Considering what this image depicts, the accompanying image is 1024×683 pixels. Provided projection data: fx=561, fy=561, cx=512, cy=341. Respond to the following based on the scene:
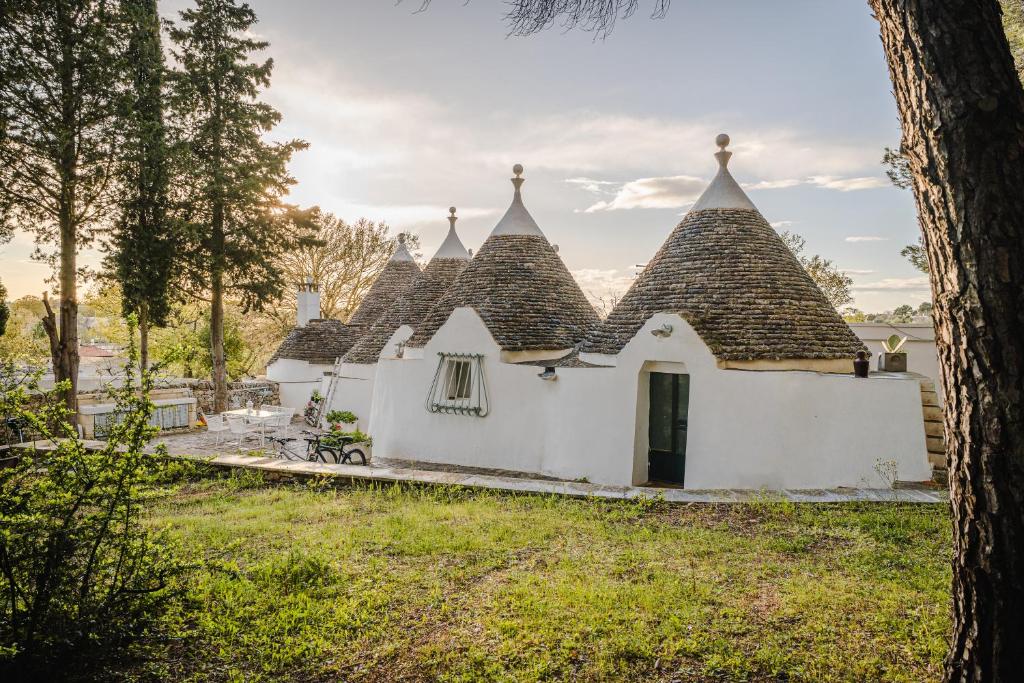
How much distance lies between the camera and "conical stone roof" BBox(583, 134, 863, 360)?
10.5m

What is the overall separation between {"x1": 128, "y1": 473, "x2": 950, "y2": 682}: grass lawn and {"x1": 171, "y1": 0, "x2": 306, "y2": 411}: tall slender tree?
16.6m

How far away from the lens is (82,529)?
11.8ft

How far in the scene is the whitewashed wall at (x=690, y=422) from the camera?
29.7 feet

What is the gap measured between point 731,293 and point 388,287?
1600 centimetres

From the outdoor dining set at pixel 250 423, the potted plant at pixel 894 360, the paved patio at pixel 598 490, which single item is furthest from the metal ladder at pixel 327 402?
the potted plant at pixel 894 360

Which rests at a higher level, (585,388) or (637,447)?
(585,388)

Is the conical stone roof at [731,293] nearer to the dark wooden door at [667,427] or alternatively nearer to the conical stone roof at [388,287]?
the dark wooden door at [667,427]

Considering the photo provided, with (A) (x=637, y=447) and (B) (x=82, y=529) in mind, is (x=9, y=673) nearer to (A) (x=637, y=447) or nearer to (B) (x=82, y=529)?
(B) (x=82, y=529)

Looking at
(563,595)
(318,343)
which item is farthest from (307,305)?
(563,595)

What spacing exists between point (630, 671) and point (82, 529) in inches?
141

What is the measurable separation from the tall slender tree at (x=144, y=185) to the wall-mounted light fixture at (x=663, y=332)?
12.5m

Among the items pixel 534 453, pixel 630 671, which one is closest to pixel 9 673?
pixel 630 671

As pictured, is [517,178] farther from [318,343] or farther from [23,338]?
[23,338]

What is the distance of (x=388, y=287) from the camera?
23781 millimetres
